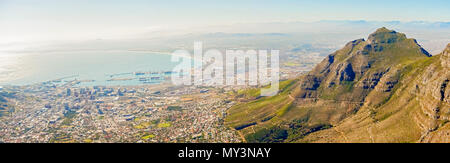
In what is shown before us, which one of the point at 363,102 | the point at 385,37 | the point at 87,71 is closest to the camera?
the point at 363,102

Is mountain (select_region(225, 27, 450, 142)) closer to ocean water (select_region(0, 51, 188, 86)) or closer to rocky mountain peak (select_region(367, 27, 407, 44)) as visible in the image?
rocky mountain peak (select_region(367, 27, 407, 44))

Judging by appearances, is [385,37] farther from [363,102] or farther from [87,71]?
[87,71]

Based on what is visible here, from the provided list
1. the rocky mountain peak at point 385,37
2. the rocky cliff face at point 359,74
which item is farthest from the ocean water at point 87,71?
the rocky mountain peak at point 385,37

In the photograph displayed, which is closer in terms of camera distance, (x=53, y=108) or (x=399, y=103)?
(x=399, y=103)

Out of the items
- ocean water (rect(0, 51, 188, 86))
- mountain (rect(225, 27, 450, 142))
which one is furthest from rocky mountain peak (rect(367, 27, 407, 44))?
ocean water (rect(0, 51, 188, 86))

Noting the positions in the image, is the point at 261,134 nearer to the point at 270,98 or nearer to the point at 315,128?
the point at 315,128

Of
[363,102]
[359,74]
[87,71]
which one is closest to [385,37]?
[359,74]

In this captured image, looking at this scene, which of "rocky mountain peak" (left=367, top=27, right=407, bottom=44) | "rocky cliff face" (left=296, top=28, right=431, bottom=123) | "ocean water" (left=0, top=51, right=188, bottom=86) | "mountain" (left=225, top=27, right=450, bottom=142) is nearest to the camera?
"mountain" (left=225, top=27, right=450, bottom=142)

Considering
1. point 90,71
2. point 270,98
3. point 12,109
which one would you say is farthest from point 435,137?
point 90,71
